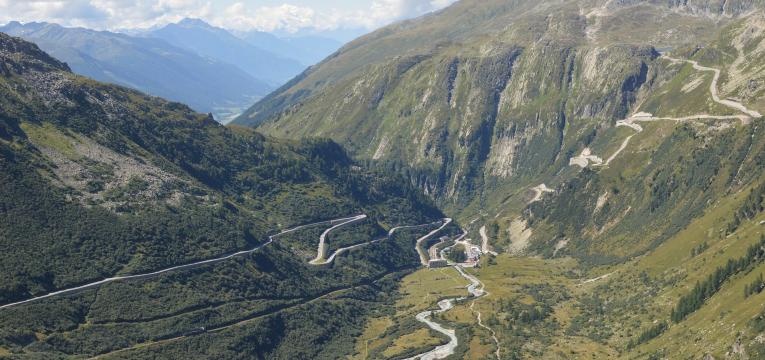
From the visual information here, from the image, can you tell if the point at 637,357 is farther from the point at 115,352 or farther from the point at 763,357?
the point at 115,352

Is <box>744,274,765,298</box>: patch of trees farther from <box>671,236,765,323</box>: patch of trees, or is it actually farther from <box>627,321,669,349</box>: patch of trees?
<box>627,321,669,349</box>: patch of trees

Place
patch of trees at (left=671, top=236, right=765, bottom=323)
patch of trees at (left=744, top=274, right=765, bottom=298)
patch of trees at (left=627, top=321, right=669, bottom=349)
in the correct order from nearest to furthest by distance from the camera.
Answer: patch of trees at (left=744, top=274, right=765, bottom=298) < patch of trees at (left=671, top=236, right=765, bottom=323) < patch of trees at (left=627, top=321, right=669, bottom=349)

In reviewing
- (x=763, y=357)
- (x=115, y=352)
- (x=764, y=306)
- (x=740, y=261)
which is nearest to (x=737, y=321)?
(x=764, y=306)

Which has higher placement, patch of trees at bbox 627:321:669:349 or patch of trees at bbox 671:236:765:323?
patch of trees at bbox 671:236:765:323

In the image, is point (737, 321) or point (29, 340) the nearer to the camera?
point (737, 321)

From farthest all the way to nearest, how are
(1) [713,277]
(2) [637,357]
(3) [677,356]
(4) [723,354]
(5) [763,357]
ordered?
(1) [713,277]
(2) [637,357]
(3) [677,356]
(4) [723,354]
(5) [763,357]

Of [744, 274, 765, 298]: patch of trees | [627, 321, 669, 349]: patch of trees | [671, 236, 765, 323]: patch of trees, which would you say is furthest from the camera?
[627, 321, 669, 349]: patch of trees

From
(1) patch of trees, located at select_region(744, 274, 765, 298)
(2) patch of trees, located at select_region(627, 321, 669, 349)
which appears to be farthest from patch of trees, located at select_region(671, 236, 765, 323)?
(1) patch of trees, located at select_region(744, 274, 765, 298)

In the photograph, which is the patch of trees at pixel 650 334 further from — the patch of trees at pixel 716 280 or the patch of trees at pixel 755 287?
the patch of trees at pixel 755 287
